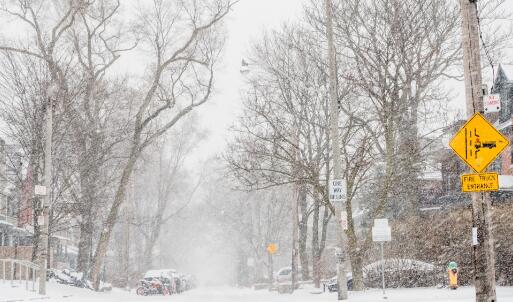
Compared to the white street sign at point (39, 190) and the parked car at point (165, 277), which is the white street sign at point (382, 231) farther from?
the parked car at point (165, 277)

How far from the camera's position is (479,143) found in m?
11.9

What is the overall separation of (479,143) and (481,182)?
69 cm

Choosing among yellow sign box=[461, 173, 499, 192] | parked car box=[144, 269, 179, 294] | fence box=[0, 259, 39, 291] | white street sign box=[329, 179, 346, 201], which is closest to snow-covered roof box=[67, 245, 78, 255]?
parked car box=[144, 269, 179, 294]

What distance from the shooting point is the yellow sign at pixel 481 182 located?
38.9 feet

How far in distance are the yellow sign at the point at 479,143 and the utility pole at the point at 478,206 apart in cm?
51

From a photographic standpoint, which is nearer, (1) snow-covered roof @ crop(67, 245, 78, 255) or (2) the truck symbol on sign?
(2) the truck symbol on sign

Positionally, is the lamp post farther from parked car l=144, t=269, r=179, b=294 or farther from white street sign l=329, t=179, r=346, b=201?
parked car l=144, t=269, r=179, b=294

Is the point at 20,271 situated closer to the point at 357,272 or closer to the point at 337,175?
the point at 357,272

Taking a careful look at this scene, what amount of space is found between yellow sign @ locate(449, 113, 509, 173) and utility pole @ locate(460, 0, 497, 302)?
0.51 meters

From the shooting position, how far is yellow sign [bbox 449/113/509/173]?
464 inches

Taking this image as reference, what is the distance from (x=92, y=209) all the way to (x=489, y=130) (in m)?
27.5

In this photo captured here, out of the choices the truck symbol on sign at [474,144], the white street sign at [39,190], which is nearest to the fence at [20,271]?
the white street sign at [39,190]

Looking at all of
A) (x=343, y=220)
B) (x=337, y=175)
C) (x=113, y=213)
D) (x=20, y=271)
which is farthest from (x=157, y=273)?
(x=343, y=220)

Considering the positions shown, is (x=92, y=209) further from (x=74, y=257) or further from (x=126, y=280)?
(x=74, y=257)
